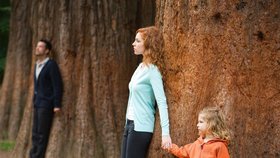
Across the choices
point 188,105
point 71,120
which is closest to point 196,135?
point 188,105

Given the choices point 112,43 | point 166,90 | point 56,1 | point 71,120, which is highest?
point 56,1

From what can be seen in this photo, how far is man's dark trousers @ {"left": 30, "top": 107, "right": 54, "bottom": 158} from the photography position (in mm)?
8289

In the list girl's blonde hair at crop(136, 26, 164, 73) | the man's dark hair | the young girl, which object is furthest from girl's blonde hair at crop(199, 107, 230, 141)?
the man's dark hair

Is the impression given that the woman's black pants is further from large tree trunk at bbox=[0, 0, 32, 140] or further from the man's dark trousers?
large tree trunk at bbox=[0, 0, 32, 140]

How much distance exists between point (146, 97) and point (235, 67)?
0.78 m

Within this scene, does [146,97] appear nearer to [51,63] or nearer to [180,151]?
[180,151]

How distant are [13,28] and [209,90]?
7.71 meters

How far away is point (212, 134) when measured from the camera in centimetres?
452

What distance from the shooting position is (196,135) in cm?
480

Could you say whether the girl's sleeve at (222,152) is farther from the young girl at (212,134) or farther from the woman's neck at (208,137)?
the woman's neck at (208,137)

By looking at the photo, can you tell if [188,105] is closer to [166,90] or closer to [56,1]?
[166,90]

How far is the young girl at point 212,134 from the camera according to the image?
14.7 feet

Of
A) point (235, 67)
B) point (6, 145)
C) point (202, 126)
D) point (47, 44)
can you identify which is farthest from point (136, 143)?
point (6, 145)

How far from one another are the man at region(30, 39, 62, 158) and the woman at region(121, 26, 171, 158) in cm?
347
